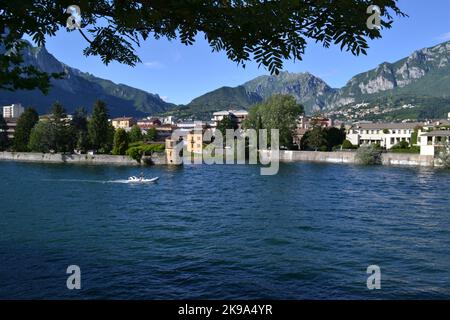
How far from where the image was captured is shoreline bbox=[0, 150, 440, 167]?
296 ft

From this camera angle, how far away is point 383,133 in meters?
138

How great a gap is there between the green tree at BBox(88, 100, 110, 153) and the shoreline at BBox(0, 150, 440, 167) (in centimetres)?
873

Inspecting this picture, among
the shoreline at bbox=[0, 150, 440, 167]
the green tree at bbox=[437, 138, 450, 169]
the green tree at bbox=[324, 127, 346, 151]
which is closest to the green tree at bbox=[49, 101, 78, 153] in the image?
the shoreline at bbox=[0, 150, 440, 167]

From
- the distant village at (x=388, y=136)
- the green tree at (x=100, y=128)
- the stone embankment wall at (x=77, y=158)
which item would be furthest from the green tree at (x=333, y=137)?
the green tree at (x=100, y=128)

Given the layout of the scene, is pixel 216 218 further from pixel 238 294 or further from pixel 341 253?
pixel 238 294

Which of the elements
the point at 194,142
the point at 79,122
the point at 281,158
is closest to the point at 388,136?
the point at 281,158

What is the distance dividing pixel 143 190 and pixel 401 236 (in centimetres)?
3118

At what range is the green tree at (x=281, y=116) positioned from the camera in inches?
4432

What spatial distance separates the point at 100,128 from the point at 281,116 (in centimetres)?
4444

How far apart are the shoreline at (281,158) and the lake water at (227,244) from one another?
46.5m

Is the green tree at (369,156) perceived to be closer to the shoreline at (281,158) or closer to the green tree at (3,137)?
the shoreline at (281,158)

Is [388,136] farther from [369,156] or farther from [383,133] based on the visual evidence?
[369,156]

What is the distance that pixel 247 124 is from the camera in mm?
121312

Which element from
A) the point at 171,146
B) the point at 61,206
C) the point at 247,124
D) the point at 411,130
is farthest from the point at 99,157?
the point at 411,130
